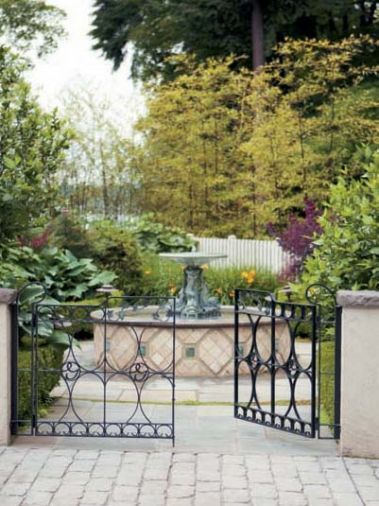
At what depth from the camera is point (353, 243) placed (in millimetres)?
6422

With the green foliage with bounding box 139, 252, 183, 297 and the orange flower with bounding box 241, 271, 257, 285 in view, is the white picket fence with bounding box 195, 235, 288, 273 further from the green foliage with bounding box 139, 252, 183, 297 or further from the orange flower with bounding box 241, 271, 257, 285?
the orange flower with bounding box 241, 271, 257, 285

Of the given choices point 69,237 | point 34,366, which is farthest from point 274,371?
point 69,237

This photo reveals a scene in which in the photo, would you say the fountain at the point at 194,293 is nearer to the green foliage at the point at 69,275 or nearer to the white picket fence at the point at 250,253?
the green foliage at the point at 69,275

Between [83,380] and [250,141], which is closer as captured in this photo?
[83,380]

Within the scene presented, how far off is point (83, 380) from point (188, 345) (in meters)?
1.30

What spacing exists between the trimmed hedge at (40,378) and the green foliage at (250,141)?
1112cm

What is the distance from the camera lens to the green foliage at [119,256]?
14211mm

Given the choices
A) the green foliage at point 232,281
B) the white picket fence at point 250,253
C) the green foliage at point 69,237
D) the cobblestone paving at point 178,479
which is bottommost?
the cobblestone paving at point 178,479

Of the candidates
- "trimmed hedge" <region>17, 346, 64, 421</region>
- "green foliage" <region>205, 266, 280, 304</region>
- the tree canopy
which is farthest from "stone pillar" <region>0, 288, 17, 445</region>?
the tree canopy

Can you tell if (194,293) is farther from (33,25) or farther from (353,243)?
(33,25)

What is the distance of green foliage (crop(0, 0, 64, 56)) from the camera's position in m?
28.1

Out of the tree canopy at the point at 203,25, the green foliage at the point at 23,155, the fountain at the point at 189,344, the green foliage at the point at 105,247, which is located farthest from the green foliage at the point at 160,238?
the green foliage at the point at 23,155

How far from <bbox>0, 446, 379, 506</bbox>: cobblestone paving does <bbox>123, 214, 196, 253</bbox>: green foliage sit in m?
12.0

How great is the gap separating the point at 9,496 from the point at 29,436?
131 cm
